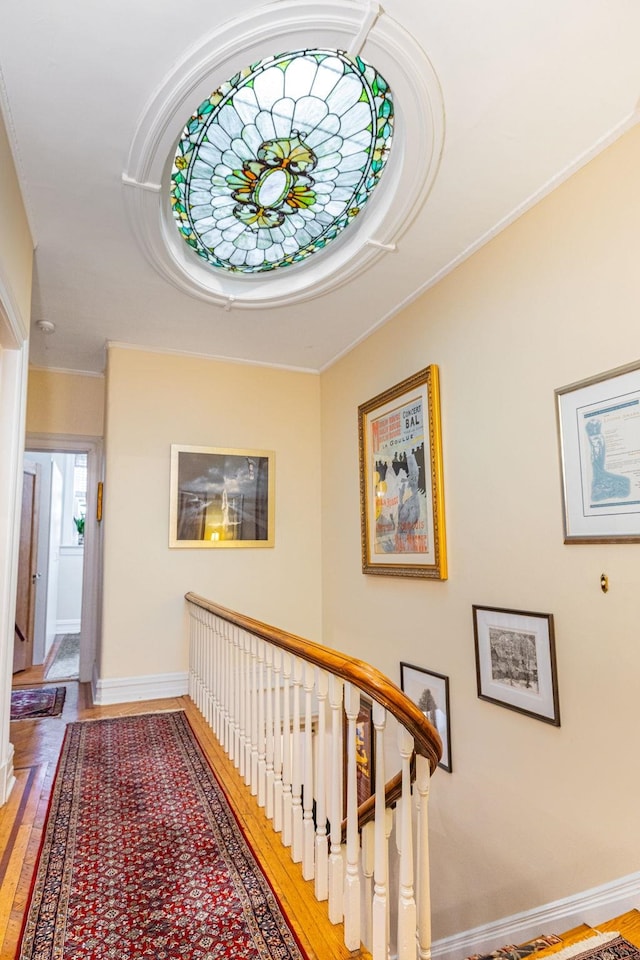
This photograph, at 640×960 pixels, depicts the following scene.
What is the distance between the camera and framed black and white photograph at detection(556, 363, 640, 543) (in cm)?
218

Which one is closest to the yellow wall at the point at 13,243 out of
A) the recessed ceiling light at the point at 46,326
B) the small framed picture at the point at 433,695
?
the recessed ceiling light at the point at 46,326

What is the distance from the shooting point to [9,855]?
6.79 ft

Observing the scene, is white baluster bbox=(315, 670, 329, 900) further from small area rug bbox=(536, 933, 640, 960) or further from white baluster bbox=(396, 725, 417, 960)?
small area rug bbox=(536, 933, 640, 960)

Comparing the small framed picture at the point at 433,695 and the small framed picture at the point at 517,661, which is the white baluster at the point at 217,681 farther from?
the small framed picture at the point at 517,661

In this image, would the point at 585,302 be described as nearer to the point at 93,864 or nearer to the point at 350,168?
the point at 350,168

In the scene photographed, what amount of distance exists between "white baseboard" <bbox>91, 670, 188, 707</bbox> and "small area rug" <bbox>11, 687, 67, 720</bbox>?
28 cm

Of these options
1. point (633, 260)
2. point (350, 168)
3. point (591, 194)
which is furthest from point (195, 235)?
point (633, 260)

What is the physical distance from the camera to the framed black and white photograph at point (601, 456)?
2.18 metres

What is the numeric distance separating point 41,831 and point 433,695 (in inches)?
83.0

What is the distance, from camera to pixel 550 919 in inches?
89.0

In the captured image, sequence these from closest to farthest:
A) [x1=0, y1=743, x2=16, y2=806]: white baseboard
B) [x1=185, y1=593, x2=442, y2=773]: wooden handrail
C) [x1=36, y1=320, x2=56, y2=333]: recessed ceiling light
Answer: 1. [x1=185, y1=593, x2=442, y2=773]: wooden handrail
2. [x1=0, y1=743, x2=16, y2=806]: white baseboard
3. [x1=36, y1=320, x2=56, y2=333]: recessed ceiling light

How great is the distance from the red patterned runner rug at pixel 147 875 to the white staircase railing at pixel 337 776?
184 mm

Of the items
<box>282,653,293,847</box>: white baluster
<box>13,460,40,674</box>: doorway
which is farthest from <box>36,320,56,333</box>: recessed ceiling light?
<box>282,653,293,847</box>: white baluster

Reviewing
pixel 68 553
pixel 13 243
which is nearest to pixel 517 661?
pixel 13 243
